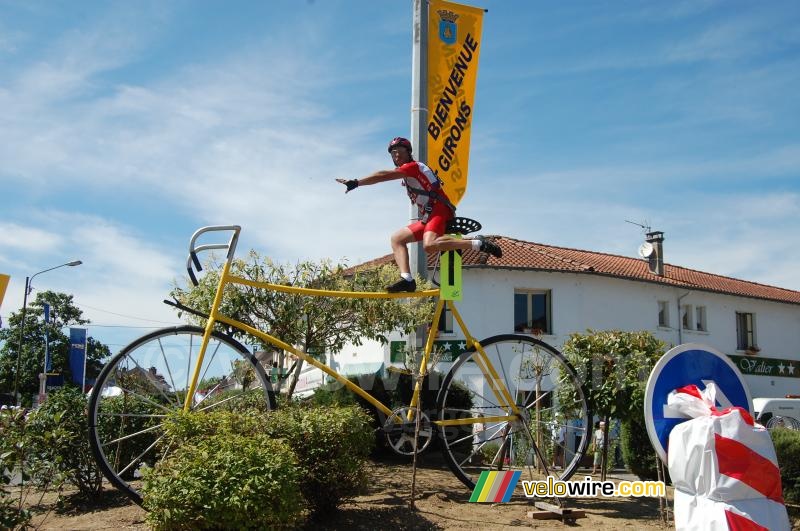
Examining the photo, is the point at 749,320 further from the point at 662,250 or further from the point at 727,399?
the point at 727,399

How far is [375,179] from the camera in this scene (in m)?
5.69

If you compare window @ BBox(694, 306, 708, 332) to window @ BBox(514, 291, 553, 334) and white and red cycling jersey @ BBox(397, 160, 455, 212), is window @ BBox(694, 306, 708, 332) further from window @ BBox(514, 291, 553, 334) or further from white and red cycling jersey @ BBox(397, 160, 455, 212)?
white and red cycling jersey @ BBox(397, 160, 455, 212)

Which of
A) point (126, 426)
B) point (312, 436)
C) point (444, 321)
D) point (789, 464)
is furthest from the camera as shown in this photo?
point (444, 321)

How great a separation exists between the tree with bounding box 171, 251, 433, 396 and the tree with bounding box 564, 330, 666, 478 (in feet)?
6.13

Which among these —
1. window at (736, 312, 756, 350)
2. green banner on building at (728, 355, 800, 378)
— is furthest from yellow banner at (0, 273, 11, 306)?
window at (736, 312, 756, 350)

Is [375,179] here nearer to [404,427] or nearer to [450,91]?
[404,427]

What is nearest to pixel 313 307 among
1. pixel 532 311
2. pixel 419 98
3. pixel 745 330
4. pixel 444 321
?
pixel 419 98

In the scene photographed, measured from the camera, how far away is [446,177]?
966 cm

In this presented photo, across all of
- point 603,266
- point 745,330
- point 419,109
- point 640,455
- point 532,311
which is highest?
point 603,266

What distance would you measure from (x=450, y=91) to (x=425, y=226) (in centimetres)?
420

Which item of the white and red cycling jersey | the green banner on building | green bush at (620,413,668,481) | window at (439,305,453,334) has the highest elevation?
the white and red cycling jersey

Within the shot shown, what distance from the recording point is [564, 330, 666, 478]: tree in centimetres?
808

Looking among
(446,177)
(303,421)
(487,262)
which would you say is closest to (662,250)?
(487,262)

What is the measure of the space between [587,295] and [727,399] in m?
23.6
